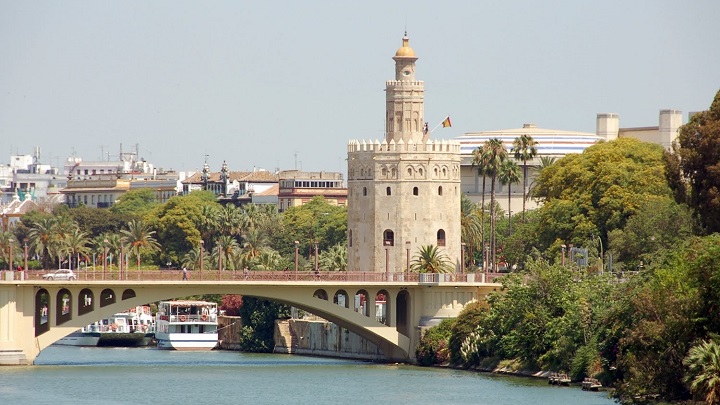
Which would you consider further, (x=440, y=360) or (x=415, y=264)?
(x=415, y=264)

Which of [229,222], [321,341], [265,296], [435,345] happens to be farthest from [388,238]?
[229,222]

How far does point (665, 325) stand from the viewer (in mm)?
70500

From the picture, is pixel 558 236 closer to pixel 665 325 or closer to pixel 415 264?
pixel 415 264

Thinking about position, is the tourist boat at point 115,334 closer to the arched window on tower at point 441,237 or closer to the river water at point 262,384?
the river water at point 262,384

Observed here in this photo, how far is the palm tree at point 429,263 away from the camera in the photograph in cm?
10581

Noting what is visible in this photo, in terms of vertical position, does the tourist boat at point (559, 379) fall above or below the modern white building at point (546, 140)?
below

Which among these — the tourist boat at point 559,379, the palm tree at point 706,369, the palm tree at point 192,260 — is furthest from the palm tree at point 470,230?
the palm tree at point 706,369

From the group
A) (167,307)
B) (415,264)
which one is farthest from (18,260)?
(415,264)

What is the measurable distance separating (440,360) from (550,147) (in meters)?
60.5

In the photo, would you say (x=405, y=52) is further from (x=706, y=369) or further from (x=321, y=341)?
(x=706, y=369)

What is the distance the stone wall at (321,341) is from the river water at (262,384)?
2812 mm

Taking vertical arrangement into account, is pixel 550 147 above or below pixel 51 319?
above

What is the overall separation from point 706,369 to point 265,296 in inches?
1516

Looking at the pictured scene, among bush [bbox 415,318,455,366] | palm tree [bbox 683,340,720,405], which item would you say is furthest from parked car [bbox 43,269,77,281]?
palm tree [bbox 683,340,720,405]
